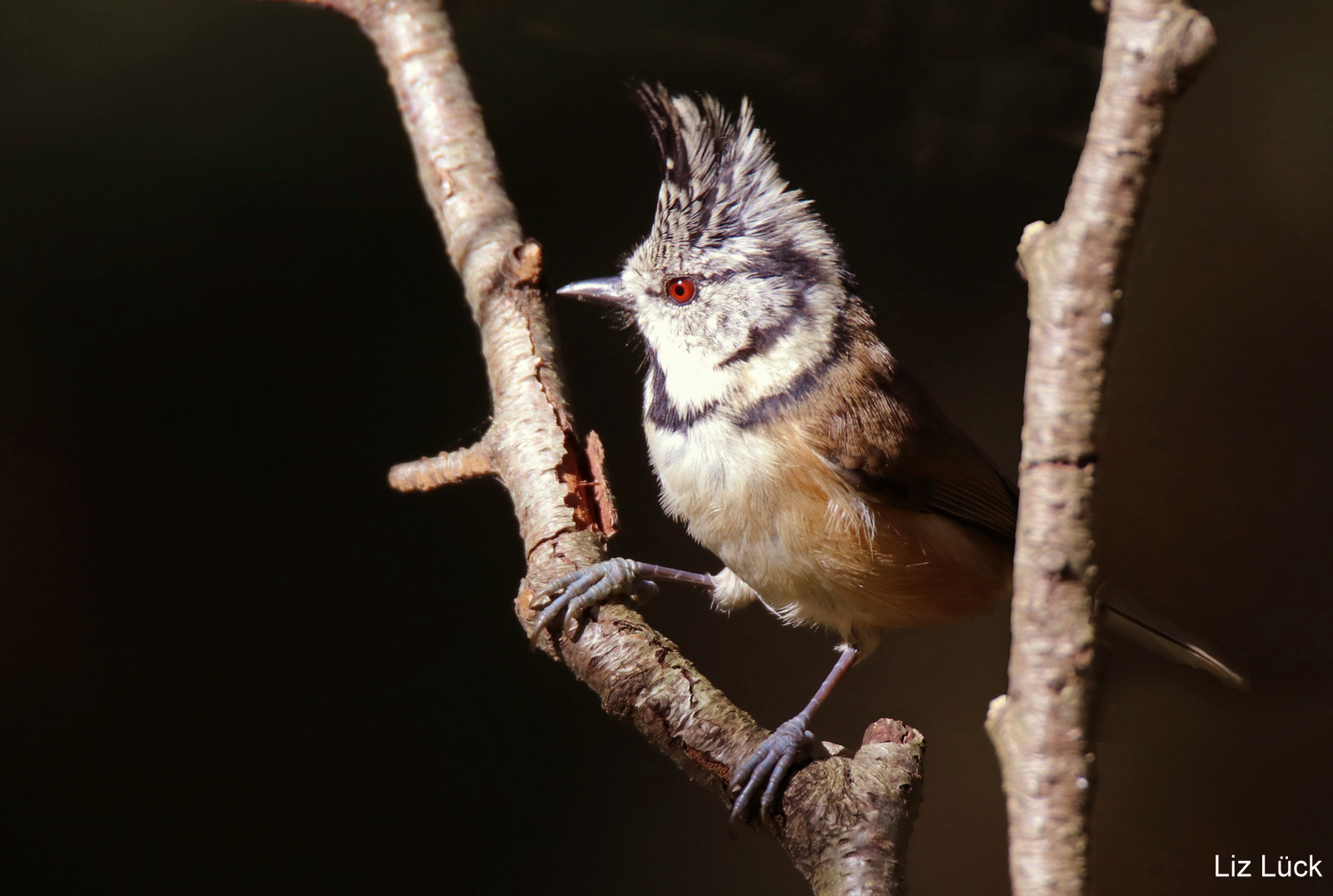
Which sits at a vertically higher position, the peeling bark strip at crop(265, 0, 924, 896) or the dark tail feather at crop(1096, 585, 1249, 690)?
the peeling bark strip at crop(265, 0, 924, 896)

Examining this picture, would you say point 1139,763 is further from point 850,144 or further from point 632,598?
point 850,144

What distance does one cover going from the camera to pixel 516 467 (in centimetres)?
145

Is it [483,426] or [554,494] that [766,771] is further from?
[483,426]

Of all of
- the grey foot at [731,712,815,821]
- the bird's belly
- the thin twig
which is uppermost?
the thin twig

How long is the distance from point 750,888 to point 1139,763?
2.92 feet

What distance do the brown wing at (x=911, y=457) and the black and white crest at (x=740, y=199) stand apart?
21cm

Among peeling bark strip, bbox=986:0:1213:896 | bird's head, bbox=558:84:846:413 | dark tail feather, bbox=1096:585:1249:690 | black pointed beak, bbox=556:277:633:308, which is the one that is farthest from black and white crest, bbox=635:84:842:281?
peeling bark strip, bbox=986:0:1213:896

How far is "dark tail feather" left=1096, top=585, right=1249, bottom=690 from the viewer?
1439 mm

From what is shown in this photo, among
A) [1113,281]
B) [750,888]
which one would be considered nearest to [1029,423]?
[1113,281]

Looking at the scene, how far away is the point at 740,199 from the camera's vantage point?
1448mm

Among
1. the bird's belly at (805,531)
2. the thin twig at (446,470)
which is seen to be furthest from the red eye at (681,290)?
the thin twig at (446,470)

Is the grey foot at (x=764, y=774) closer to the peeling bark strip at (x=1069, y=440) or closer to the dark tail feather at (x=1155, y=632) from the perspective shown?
the peeling bark strip at (x=1069, y=440)

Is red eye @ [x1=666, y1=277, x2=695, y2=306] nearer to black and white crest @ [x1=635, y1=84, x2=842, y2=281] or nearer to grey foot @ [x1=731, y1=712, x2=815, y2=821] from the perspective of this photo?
black and white crest @ [x1=635, y1=84, x2=842, y2=281]

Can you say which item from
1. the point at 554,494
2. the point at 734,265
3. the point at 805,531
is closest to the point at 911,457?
the point at 805,531
